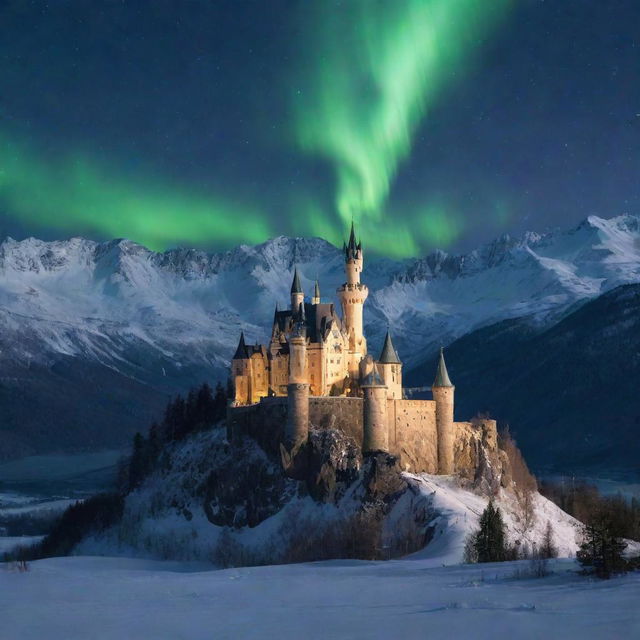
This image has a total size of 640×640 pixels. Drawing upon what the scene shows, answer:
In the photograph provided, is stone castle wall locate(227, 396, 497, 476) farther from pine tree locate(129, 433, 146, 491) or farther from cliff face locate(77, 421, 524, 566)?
pine tree locate(129, 433, 146, 491)

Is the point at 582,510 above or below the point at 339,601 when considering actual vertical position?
above

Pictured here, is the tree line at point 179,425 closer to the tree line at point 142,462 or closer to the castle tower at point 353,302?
the tree line at point 142,462

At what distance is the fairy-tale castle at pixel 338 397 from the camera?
138875mm

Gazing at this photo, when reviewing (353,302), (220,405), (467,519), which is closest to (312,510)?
(467,519)

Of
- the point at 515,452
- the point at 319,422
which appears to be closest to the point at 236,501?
the point at 319,422

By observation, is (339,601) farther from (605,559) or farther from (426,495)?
(426,495)

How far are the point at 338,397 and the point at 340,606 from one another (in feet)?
281

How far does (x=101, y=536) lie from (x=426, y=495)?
5575 cm

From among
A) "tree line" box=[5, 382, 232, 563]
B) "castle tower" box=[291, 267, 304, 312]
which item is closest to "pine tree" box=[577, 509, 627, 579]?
"castle tower" box=[291, 267, 304, 312]

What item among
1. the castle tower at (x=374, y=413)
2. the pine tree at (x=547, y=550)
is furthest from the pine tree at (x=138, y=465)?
the pine tree at (x=547, y=550)

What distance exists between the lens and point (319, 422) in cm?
13962

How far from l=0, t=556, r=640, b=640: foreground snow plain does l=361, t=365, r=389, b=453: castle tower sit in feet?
208

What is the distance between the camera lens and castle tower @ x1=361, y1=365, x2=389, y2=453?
137 metres

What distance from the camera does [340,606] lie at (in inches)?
2172
